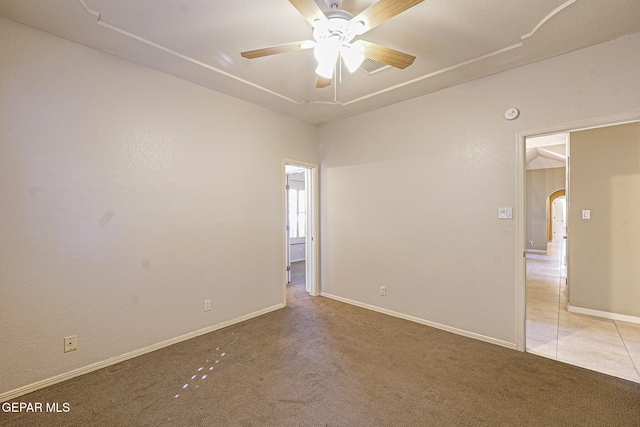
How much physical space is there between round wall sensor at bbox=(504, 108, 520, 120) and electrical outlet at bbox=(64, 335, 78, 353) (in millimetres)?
4368

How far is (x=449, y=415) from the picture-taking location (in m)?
1.87

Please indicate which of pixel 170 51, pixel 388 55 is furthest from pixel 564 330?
pixel 170 51

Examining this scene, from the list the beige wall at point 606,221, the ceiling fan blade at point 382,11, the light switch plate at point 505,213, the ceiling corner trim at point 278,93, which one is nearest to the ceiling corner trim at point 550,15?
the ceiling corner trim at point 278,93

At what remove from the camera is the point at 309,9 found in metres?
1.52

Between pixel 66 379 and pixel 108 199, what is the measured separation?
149 centimetres

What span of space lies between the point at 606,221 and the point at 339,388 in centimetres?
397

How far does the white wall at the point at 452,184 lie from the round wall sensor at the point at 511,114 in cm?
5

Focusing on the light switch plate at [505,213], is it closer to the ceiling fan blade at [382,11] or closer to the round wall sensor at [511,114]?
the round wall sensor at [511,114]

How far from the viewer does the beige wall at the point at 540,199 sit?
8773mm

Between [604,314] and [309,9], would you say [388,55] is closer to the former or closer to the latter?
[309,9]

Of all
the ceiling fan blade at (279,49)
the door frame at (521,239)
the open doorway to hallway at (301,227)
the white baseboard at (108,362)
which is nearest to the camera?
the ceiling fan blade at (279,49)

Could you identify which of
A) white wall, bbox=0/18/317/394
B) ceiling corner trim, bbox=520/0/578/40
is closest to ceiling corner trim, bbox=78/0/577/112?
ceiling corner trim, bbox=520/0/578/40

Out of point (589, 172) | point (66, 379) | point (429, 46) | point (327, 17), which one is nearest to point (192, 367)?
point (66, 379)

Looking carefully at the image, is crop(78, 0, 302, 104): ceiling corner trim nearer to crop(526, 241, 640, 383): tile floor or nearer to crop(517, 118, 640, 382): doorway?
crop(517, 118, 640, 382): doorway
